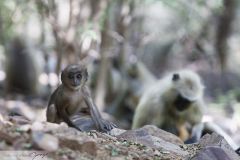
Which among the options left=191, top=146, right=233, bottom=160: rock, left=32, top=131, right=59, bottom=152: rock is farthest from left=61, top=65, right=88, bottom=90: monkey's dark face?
left=32, top=131, right=59, bottom=152: rock

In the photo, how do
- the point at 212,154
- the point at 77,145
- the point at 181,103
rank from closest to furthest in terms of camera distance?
the point at 77,145, the point at 212,154, the point at 181,103

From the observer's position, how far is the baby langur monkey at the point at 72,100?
14.9 ft

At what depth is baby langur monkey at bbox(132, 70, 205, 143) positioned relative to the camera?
765cm

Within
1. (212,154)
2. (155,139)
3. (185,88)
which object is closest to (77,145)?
(212,154)

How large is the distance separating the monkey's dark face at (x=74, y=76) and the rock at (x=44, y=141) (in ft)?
5.02

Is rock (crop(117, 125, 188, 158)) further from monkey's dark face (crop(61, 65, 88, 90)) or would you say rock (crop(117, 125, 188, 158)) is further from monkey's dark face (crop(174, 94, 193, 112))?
monkey's dark face (crop(174, 94, 193, 112))

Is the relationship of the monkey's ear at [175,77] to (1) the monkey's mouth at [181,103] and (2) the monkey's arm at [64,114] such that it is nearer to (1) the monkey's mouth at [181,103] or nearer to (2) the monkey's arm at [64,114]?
(1) the monkey's mouth at [181,103]

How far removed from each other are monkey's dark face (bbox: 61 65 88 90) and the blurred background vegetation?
2.00 meters

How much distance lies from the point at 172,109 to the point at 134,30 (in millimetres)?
4303

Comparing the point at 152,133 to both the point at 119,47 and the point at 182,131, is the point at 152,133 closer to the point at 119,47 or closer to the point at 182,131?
the point at 182,131

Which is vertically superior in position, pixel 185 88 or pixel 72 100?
pixel 185 88

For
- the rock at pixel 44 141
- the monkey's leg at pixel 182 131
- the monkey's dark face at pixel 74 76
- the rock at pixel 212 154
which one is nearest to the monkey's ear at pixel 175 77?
the monkey's leg at pixel 182 131

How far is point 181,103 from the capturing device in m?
7.74

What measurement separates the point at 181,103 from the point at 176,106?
4.8 inches
